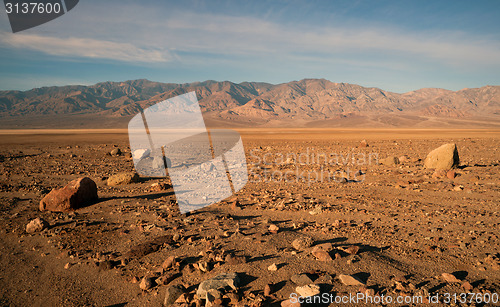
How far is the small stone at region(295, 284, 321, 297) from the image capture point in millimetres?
3274

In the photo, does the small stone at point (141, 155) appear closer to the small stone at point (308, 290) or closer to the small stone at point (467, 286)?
the small stone at point (308, 290)

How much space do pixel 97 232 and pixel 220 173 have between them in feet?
20.7

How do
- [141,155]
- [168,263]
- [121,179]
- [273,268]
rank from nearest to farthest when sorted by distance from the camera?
[273,268]
[168,263]
[121,179]
[141,155]

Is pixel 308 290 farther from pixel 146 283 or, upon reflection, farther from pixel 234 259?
pixel 146 283

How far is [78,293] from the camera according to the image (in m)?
3.72

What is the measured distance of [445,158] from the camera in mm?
11492

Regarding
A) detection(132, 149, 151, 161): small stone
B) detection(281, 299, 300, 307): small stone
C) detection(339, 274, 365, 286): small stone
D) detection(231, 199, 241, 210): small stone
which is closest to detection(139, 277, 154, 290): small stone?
detection(281, 299, 300, 307): small stone

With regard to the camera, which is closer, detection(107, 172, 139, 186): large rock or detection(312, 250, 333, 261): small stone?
detection(312, 250, 333, 261): small stone

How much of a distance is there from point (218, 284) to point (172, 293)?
59 centimetres

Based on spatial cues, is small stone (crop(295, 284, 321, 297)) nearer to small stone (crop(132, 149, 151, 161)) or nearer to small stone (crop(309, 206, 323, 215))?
small stone (crop(309, 206, 323, 215))

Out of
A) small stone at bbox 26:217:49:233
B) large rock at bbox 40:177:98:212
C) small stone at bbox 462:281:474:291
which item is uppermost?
large rock at bbox 40:177:98:212

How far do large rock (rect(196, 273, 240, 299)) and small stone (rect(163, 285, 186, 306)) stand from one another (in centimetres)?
26

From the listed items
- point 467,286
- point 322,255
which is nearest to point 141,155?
point 322,255

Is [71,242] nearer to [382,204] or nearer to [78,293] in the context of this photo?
[78,293]
